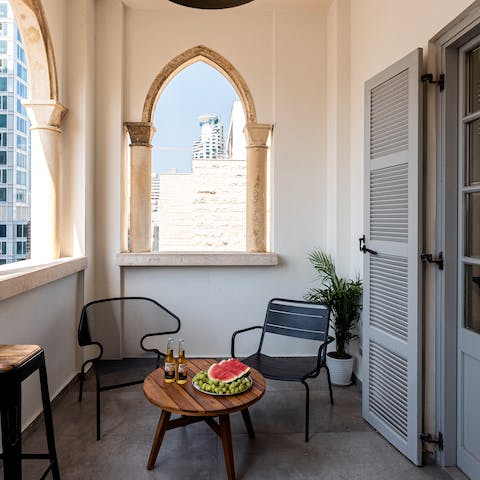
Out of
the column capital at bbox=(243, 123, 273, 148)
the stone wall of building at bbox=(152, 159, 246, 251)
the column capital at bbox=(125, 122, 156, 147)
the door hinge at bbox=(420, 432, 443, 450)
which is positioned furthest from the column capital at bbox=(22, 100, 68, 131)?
the door hinge at bbox=(420, 432, 443, 450)

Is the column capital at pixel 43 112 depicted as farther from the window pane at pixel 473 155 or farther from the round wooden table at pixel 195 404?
the window pane at pixel 473 155

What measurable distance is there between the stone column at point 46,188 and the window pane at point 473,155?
3.02m

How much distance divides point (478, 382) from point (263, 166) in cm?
276

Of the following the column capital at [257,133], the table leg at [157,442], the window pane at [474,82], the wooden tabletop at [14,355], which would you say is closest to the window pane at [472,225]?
the window pane at [474,82]

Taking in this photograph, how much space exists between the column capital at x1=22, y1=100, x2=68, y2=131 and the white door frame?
2.83 metres

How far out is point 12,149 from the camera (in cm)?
307

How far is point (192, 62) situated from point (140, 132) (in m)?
0.90

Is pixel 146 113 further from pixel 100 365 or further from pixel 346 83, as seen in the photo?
pixel 100 365

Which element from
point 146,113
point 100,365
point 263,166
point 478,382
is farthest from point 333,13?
point 100,365

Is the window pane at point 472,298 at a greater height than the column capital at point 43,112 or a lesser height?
lesser

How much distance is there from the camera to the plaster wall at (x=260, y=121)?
13.6 ft

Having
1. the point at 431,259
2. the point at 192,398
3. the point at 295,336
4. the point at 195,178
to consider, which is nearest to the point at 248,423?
the point at 192,398

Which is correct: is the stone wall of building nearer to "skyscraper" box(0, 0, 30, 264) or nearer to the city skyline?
the city skyline

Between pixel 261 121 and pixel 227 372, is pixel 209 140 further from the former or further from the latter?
pixel 227 372
